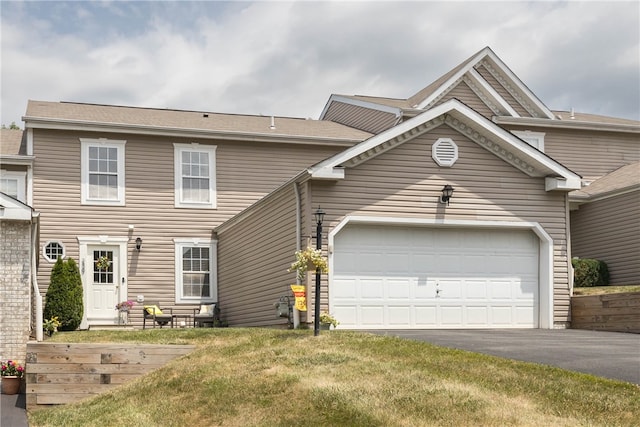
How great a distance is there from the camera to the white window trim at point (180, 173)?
77.3 feet

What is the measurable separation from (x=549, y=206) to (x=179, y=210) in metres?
10.0

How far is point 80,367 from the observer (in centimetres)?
1352

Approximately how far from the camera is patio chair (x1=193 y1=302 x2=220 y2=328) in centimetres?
2186

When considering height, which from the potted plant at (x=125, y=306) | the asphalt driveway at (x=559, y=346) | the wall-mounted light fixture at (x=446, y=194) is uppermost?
the wall-mounted light fixture at (x=446, y=194)

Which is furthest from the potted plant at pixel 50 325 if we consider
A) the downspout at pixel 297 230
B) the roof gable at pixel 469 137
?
the roof gable at pixel 469 137

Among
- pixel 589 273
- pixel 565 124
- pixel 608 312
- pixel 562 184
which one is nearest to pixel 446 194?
pixel 562 184

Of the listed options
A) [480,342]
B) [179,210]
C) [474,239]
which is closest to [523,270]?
[474,239]

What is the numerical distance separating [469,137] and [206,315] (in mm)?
8179

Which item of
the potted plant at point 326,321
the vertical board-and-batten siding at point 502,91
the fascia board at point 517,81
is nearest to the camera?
the potted plant at point 326,321

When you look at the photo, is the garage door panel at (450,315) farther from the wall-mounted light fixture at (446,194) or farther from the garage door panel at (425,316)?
the wall-mounted light fixture at (446,194)

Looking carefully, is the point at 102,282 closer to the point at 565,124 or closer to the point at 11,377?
the point at 11,377

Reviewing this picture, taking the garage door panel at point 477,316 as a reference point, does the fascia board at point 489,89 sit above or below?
above

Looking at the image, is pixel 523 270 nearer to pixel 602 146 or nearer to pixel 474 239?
pixel 474 239

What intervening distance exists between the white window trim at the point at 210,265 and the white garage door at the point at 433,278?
710 cm
